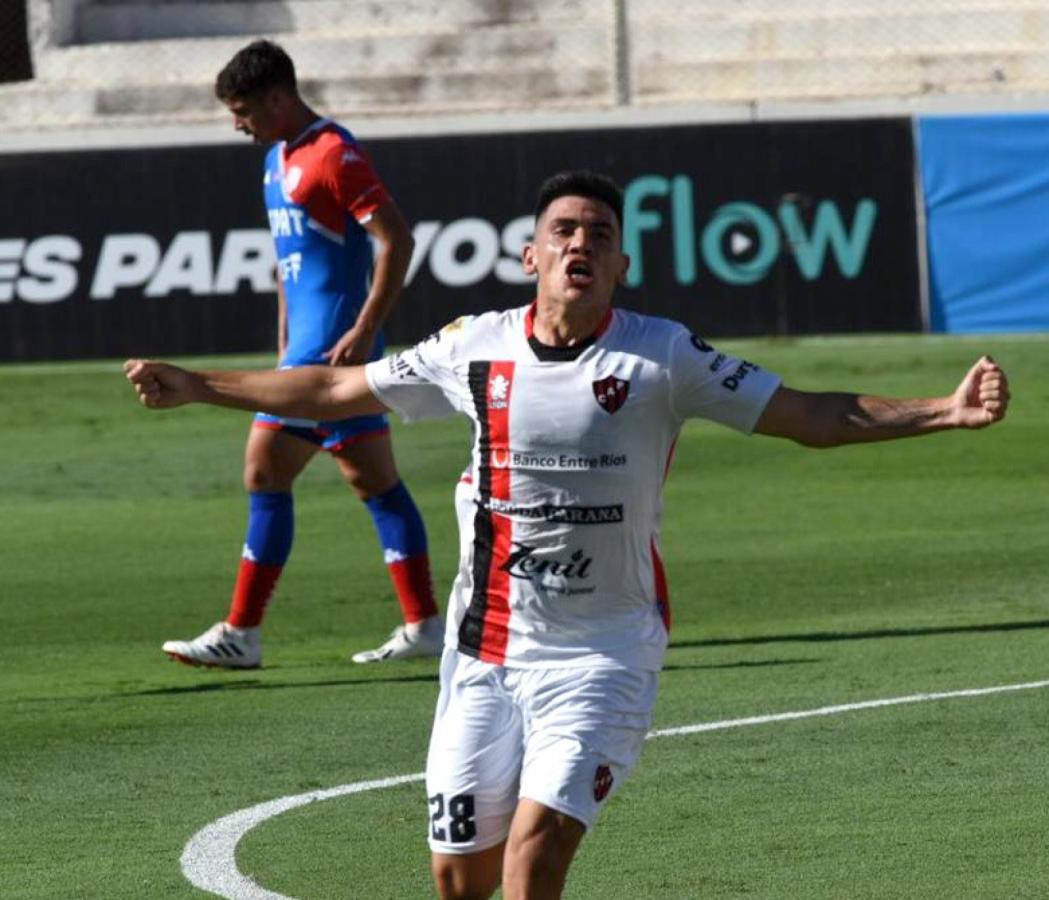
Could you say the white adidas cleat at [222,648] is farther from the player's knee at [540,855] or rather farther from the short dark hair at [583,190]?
the player's knee at [540,855]

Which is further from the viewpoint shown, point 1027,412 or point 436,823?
point 1027,412

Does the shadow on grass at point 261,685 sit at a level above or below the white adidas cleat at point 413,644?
below

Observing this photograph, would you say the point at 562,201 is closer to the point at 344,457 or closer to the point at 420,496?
the point at 344,457

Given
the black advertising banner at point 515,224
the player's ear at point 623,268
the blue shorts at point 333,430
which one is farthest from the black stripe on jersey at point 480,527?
the black advertising banner at point 515,224

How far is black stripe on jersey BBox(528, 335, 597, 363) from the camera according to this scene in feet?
17.5

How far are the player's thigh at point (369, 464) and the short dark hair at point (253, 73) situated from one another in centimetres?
138

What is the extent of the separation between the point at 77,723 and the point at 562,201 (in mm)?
3898

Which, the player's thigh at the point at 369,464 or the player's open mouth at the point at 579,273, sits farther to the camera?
the player's thigh at the point at 369,464

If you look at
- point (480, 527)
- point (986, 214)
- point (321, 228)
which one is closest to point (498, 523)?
point (480, 527)

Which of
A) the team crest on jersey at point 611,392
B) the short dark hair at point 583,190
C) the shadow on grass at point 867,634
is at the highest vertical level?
the short dark hair at point 583,190

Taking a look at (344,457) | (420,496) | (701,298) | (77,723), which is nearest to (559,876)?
(77,723)

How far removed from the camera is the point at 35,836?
22.7 ft

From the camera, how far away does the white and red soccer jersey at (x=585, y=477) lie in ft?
17.3

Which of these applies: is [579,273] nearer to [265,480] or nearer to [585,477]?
[585,477]
